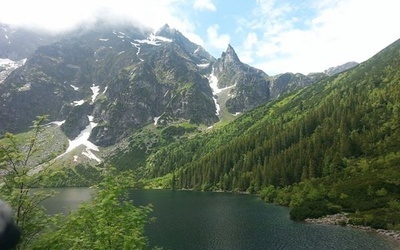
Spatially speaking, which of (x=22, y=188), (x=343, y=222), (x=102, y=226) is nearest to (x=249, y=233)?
(x=343, y=222)

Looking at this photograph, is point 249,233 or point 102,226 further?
point 249,233

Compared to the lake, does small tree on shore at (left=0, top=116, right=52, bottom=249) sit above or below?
above

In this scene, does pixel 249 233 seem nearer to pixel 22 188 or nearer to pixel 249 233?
pixel 249 233

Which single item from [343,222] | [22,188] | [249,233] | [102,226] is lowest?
[249,233]

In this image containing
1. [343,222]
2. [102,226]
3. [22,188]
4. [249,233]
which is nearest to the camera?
[22,188]

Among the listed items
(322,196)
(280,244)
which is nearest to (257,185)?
(322,196)

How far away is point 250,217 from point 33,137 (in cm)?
8672

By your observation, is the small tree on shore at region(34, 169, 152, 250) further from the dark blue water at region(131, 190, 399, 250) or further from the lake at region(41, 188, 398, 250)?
the lake at region(41, 188, 398, 250)

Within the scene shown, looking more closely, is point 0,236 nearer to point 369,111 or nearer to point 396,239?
point 396,239

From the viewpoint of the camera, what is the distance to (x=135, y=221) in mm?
18844

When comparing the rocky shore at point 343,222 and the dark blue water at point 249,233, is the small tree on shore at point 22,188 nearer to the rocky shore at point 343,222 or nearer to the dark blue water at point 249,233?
the dark blue water at point 249,233

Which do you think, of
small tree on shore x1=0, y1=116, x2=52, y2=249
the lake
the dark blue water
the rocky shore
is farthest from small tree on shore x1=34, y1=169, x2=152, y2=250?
the rocky shore

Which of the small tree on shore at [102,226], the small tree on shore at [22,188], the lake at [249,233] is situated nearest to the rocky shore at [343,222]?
the lake at [249,233]

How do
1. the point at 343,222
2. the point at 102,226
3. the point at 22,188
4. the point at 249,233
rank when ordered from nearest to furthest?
1. the point at 22,188
2. the point at 102,226
3. the point at 249,233
4. the point at 343,222
